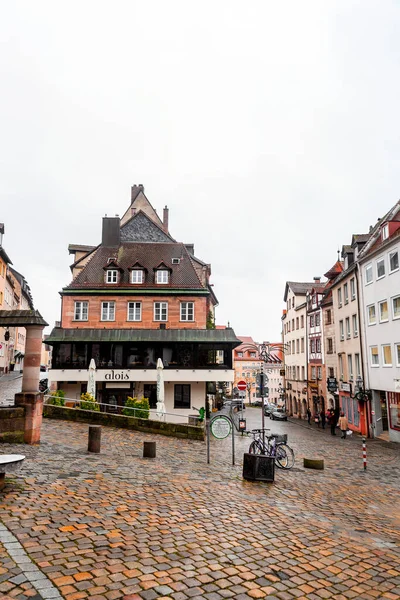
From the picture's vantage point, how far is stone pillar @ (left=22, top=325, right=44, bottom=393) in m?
14.7

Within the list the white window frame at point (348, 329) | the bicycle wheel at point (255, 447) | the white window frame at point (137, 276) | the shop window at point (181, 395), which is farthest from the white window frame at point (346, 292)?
the bicycle wheel at point (255, 447)

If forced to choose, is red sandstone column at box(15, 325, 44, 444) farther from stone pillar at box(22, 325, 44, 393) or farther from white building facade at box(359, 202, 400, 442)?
white building facade at box(359, 202, 400, 442)

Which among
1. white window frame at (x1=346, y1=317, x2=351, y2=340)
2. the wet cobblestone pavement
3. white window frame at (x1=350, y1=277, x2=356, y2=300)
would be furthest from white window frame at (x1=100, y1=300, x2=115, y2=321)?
the wet cobblestone pavement

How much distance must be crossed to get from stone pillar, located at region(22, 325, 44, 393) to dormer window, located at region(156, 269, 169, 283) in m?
22.6

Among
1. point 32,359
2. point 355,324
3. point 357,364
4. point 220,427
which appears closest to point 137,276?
point 355,324

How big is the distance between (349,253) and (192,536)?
32255 millimetres

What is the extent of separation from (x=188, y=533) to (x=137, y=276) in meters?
31.4

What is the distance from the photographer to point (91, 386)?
26156 mm

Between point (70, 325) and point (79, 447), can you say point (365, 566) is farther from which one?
point (70, 325)

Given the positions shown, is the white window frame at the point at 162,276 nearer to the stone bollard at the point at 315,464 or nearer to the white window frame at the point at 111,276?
the white window frame at the point at 111,276

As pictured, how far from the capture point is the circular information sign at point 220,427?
14.1 metres

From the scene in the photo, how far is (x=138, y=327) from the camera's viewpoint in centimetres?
3631

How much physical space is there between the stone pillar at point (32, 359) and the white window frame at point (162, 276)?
22.6 metres

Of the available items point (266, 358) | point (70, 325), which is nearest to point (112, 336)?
point (70, 325)
